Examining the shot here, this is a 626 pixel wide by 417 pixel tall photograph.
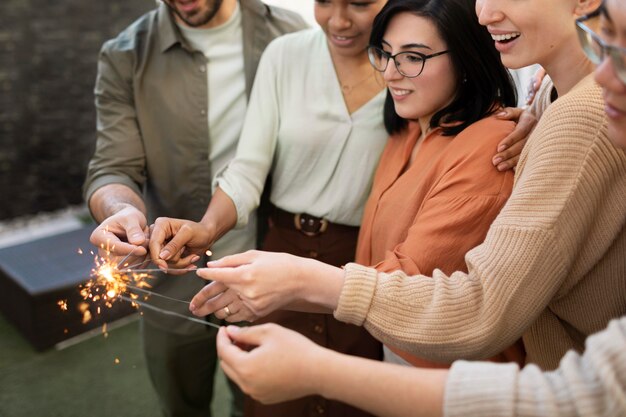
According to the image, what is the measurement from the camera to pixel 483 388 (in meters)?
0.89

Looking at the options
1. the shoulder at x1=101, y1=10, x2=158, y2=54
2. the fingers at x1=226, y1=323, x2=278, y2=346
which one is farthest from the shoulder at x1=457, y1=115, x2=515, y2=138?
the shoulder at x1=101, y1=10, x2=158, y2=54

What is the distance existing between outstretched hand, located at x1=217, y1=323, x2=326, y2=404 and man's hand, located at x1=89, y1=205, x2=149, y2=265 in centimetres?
43

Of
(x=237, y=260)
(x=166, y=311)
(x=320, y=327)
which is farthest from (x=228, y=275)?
(x=166, y=311)

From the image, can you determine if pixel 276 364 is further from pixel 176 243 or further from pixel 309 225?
pixel 309 225

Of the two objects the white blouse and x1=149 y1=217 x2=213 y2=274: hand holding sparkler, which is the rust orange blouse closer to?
the white blouse

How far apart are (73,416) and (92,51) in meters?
2.80

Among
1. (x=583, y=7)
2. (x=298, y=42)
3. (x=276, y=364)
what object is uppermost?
(x=583, y=7)

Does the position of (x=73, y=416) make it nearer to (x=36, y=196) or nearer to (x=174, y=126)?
(x=174, y=126)

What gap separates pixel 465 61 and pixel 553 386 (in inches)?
31.3

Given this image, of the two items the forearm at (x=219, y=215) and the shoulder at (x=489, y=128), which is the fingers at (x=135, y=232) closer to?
the forearm at (x=219, y=215)

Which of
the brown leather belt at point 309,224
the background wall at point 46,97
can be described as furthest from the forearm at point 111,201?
the background wall at point 46,97

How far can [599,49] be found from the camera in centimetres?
90

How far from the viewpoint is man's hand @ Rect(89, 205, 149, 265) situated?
1348mm

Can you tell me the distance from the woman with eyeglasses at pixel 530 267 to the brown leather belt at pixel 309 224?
0.40 m
